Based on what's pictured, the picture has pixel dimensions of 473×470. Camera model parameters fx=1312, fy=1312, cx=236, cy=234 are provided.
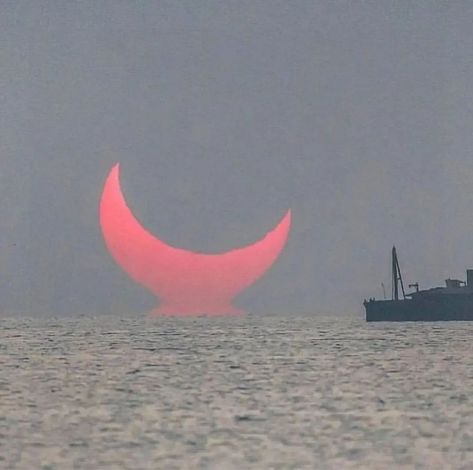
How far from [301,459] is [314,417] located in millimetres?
12340

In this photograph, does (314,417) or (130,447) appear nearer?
(130,447)

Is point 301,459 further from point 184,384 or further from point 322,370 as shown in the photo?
point 322,370

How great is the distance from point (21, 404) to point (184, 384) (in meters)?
15.5

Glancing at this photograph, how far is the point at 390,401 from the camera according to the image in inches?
2419

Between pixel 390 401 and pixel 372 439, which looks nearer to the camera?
pixel 372 439

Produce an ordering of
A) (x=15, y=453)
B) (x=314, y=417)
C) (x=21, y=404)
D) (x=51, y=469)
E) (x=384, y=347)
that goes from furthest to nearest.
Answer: (x=384, y=347) → (x=21, y=404) → (x=314, y=417) → (x=15, y=453) → (x=51, y=469)

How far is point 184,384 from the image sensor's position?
74.7 m

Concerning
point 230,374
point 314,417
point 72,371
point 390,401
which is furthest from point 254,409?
point 72,371

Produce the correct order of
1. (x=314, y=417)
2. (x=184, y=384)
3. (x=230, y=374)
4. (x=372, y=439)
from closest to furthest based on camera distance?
(x=372, y=439), (x=314, y=417), (x=184, y=384), (x=230, y=374)

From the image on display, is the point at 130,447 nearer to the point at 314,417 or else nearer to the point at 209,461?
the point at 209,461

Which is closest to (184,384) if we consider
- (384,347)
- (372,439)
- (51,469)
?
(372,439)

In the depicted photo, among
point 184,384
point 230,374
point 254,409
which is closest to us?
point 254,409

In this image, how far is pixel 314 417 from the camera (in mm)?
52656

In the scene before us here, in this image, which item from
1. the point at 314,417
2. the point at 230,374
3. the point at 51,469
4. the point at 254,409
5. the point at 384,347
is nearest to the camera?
the point at 51,469
